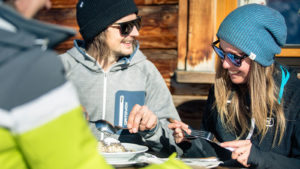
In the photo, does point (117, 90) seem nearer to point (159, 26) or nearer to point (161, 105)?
point (161, 105)

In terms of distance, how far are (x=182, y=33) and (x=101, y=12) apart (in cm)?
97

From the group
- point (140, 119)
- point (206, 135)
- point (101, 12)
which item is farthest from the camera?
point (101, 12)

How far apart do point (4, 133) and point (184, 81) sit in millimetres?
2417

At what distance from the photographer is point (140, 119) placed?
183 centimetres

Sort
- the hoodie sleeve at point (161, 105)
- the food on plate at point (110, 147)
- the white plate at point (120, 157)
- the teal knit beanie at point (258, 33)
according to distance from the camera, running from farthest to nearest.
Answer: the hoodie sleeve at point (161, 105) < the teal knit beanie at point (258, 33) < the food on plate at point (110, 147) < the white plate at point (120, 157)

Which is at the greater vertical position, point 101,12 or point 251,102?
point 101,12

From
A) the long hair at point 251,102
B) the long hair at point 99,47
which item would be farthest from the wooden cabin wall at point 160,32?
the long hair at point 251,102

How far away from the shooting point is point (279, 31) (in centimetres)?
191

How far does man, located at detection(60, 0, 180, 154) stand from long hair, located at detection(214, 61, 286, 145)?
0.43 meters

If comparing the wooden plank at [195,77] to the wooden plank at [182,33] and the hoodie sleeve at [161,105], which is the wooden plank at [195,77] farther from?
the hoodie sleeve at [161,105]

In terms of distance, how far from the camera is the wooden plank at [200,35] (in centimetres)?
298

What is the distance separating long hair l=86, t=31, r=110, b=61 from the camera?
2.44 m

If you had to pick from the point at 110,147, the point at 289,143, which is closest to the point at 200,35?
the point at 289,143

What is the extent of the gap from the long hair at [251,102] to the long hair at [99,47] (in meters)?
0.84
